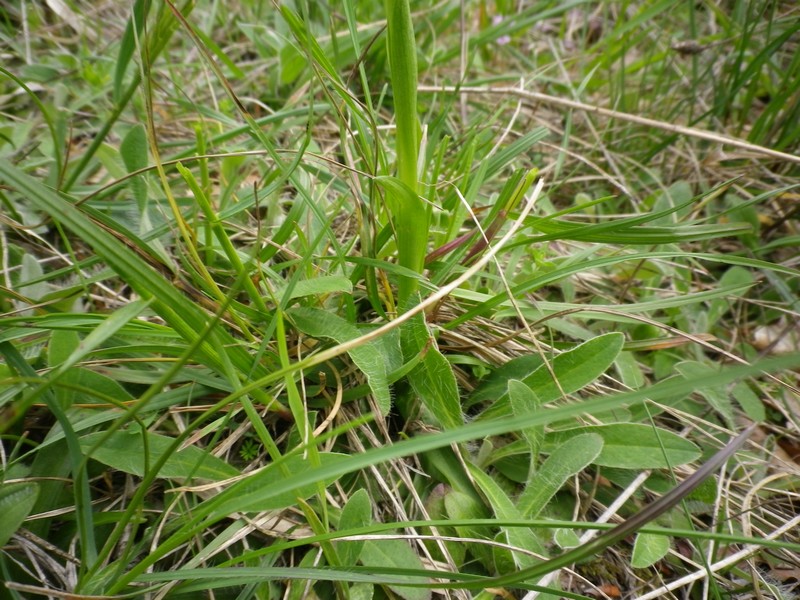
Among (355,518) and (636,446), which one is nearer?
(355,518)

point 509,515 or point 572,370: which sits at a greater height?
point 572,370

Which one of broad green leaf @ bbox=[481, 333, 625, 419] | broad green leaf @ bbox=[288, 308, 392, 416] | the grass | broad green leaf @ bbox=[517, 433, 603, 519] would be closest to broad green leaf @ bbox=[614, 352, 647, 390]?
the grass

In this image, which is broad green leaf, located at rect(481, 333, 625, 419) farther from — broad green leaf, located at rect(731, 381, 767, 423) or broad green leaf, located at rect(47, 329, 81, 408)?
broad green leaf, located at rect(47, 329, 81, 408)

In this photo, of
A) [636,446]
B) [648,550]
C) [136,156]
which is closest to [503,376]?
[636,446]

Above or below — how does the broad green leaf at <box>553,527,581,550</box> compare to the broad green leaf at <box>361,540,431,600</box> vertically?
below

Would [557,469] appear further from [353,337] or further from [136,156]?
[136,156]

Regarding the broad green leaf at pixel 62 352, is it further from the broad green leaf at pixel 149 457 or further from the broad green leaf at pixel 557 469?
the broad green leaf at pixel 557 469
